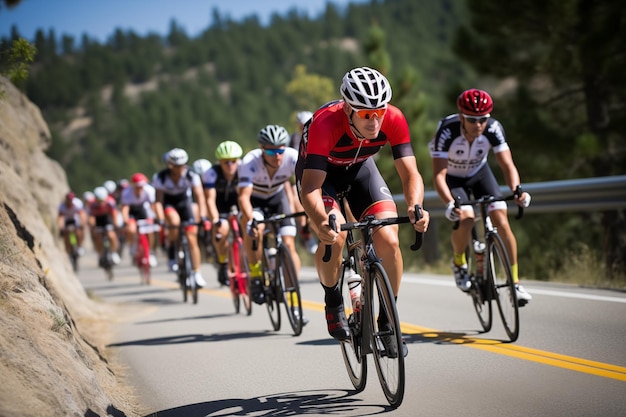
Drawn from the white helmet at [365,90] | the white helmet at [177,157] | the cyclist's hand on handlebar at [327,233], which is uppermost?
the white helmet at [177,157]

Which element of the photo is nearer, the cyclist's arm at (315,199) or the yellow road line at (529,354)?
the cyclist's arm at (315,199)

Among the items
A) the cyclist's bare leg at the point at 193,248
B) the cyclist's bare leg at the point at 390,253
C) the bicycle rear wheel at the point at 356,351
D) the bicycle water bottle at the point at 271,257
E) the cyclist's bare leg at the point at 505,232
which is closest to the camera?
the cyclist's bare leg at the point at 390,253

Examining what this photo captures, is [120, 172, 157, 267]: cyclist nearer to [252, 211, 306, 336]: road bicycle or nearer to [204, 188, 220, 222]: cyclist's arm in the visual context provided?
[204, 188, 220, 222]: cyclist's arm

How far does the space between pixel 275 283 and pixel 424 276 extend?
4.39 meters

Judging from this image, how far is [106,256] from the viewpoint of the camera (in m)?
20.9

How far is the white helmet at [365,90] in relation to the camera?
5523mm

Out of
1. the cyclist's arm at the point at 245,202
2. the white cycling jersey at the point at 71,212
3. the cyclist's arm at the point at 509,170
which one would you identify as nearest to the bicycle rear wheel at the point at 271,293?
the cyclist's arm at the point at 245,202

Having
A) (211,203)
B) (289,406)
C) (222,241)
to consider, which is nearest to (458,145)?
(289,406)

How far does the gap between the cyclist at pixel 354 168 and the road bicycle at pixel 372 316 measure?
9 centimetres

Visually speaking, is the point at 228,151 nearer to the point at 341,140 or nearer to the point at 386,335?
the point at 341,140

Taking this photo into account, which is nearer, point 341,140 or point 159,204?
point 341,140

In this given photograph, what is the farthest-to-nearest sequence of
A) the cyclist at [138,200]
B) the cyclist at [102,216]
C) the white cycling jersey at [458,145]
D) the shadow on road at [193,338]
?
the cyclist at [102,216] < the cyclist at [138,200] < the shadow on road at [193,338] < the white cycling jersey at [458,145]

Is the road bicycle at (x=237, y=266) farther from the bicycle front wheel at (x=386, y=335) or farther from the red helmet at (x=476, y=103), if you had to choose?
the bicycle front wheel at (x=386, y=335)

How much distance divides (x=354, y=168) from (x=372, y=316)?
1.26 metres
